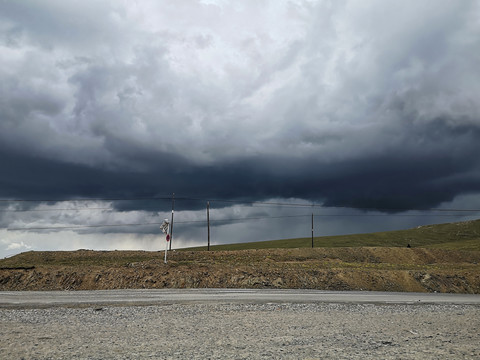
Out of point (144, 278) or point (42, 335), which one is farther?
point (144, 278)

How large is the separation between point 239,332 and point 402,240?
363 feet

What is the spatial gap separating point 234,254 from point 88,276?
90.9ft

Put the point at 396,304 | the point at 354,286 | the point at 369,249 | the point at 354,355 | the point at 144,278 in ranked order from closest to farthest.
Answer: the point at 354,355, the point at 396,304, the point at 354,286, the point at 144,278, the point at 369,249

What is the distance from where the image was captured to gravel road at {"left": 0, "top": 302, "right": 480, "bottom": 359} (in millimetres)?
9094

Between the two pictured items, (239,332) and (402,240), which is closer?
(239,332)

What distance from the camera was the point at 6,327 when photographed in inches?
478

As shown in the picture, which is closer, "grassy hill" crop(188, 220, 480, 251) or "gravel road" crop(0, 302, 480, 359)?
"gravel road" crop(0, 302, 480, 359)

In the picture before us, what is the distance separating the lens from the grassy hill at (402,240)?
333 feet

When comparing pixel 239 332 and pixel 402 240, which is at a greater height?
pixel 239 332

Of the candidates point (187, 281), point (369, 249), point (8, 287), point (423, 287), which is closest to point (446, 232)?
point (369, 249)

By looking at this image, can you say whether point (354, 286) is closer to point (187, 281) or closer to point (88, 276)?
point (187, 281)

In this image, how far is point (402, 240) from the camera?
110938mm

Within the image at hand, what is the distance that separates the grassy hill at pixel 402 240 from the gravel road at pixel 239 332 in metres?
83.7

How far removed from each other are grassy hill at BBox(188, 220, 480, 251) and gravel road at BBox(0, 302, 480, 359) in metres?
83.7
